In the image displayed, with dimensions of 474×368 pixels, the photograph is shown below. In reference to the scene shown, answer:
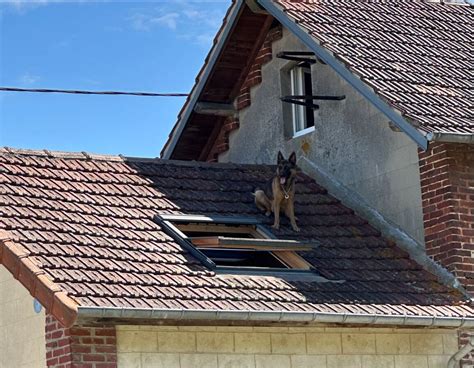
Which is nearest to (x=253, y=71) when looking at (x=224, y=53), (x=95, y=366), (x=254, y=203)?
(x=224, y=53)

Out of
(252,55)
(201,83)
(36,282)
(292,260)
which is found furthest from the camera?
(252,55)

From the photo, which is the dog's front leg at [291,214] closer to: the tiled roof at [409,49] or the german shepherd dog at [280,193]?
the german shepherd dog at [280,193]

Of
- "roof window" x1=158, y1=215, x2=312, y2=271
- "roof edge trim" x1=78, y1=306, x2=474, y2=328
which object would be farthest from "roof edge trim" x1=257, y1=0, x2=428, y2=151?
"roof edge trim" x1=78, y1=306, x2=474, y2=328

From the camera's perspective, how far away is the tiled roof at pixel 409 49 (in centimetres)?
1620

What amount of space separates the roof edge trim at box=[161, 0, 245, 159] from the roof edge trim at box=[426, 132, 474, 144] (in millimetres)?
4296

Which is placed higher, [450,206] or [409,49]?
[409,49]

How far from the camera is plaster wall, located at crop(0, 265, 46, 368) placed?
43.7 ft

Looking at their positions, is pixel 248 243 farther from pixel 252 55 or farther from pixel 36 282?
pixel 252 55

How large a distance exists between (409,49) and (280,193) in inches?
131

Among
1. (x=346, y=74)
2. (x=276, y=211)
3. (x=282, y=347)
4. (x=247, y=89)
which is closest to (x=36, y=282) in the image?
(x=282, y=347)

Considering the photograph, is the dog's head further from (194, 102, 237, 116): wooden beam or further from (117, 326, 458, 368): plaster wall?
(194, 102, 237, 116): wooden beam

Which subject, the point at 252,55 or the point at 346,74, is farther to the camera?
the point at 252,55

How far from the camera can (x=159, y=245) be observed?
47.7ft

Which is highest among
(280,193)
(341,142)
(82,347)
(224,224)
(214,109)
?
(214,109)
